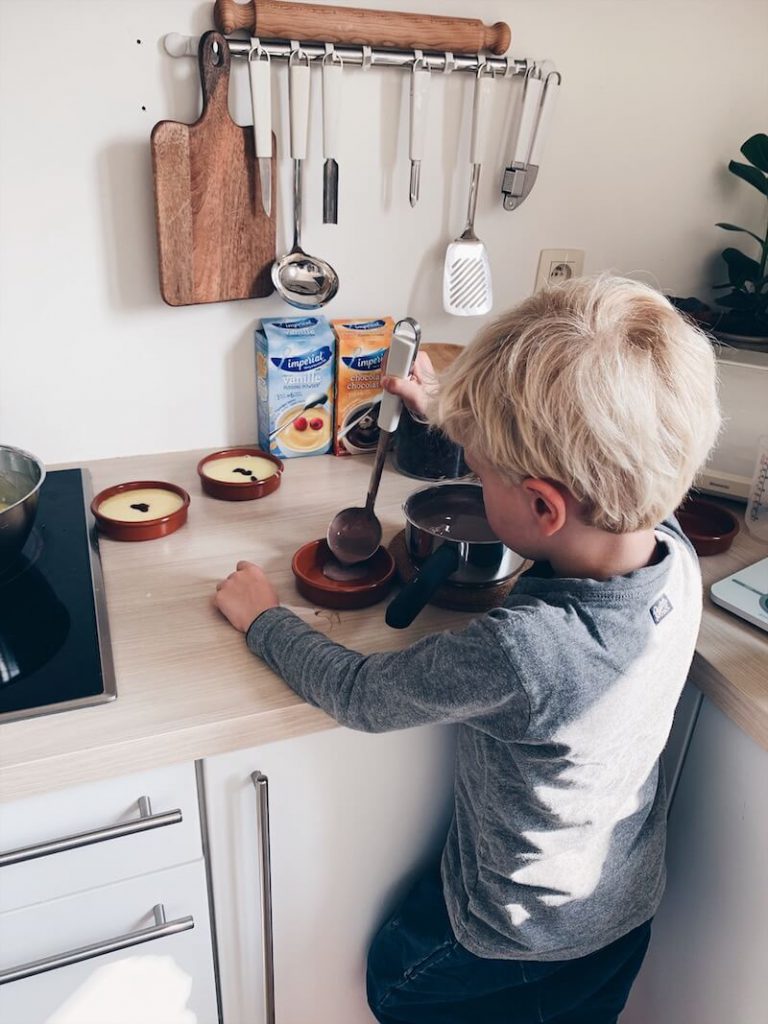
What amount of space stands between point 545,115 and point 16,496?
89cm

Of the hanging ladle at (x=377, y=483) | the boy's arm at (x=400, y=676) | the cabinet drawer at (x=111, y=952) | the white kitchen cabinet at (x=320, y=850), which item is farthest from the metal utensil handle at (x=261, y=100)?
the cabinet drawer at (x=111, y=952)

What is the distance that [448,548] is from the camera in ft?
2.79

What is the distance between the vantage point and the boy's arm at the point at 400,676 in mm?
682

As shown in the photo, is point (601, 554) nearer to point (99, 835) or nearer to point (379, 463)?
point (379, 463)

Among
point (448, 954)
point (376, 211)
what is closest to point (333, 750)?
point (448, 954)

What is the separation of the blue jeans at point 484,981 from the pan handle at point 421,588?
37cm

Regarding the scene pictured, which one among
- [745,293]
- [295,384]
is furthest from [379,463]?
[745,293]

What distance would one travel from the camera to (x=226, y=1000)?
38.5 inches

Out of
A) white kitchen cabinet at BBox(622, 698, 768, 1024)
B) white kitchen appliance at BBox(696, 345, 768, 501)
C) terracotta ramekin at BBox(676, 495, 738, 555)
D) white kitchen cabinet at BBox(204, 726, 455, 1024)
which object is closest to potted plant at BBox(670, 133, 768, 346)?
white kitchen appliance at BBox(696, 345, 768, 501)

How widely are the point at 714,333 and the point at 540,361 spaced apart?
0.73 metres

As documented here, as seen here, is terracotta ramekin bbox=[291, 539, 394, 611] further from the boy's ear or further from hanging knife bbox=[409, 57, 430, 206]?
hanging knife bbox=[409, 57, 430, 206]

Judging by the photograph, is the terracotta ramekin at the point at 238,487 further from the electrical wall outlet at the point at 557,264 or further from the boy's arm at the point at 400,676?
the electrical wall outlet at the point at 557,264

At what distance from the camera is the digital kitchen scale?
2.89 feet

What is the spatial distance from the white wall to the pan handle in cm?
53
